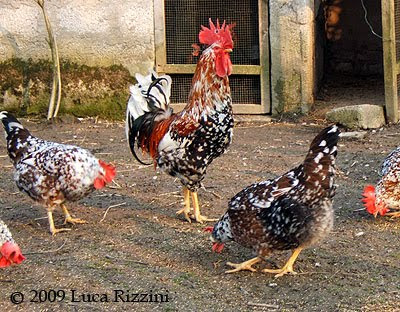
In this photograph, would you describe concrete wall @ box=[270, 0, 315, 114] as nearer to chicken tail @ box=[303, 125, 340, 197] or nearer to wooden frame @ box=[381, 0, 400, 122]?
wooden frame @ box=[381, 0, 400, 122]

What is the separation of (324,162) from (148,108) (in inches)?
79.5

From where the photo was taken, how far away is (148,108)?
6027mm

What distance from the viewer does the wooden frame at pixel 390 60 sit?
28.2ft

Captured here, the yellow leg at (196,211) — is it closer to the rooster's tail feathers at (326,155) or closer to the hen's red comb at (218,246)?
the hen's red comb at (218,246)

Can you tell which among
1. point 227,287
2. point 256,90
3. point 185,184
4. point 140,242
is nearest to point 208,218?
point 185,184

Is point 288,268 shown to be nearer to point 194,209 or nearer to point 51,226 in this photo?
point 194,209

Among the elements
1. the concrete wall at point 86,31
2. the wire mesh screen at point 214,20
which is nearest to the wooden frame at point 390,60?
the wire mesh screen at point 214,20

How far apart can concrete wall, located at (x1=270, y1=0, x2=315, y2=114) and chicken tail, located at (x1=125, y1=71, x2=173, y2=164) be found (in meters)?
3.64

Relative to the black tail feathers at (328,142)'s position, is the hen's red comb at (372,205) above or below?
below

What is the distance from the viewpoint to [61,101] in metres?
9.83

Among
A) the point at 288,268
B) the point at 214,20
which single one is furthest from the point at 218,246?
the point at 214,20

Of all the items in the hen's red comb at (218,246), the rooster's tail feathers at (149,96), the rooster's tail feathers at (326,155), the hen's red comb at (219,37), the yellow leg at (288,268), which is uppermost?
the hen's red comb at (219,37)

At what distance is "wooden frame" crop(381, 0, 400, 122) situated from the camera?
28.2 feet

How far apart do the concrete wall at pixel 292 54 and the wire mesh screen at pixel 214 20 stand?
29 cm
